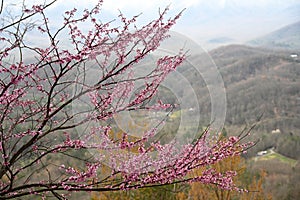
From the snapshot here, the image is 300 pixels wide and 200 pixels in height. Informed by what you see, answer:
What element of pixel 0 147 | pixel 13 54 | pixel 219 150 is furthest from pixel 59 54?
pixel 219 150

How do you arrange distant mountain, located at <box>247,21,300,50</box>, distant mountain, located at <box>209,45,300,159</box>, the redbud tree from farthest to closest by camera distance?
distant mountain, located at <box>247,21,300,50</box> < distant mountain, located at <box>209,45,300,159</box> < the redbud tree

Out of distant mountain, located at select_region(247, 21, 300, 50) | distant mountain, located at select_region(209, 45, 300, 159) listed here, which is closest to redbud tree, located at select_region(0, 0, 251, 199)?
distant mountain, located at select_region(209, 45, 300, 159)

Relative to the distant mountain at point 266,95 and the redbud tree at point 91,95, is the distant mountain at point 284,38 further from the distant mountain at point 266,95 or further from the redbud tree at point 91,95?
the redbud tree at point 91,95

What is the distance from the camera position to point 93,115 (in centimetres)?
249

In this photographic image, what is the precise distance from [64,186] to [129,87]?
43.4 inches

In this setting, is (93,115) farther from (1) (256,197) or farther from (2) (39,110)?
(1) (256,197)

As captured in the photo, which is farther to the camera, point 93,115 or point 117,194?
point 117,194

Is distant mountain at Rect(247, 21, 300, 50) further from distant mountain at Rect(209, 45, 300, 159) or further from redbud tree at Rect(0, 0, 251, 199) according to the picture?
redbud tree at Rect(0, 0, 251, 199)

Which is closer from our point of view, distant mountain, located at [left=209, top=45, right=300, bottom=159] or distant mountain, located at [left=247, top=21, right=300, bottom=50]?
distant mountain, located at [left=209, top=45, right=300, bottom=159]

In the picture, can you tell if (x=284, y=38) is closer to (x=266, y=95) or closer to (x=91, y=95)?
(x=266, y=95)

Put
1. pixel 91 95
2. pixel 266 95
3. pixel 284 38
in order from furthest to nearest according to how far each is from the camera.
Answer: pixel 284 38, pixel 266 95, pixel 91 95

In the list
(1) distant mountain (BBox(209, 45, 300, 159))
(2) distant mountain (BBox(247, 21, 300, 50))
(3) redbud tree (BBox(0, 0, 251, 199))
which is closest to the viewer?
(3) redbud tree (BBox(0, 0, 251, 199))

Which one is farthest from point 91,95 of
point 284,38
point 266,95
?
point 284,38

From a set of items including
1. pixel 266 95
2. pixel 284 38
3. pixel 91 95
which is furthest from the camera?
pixel 284 38
